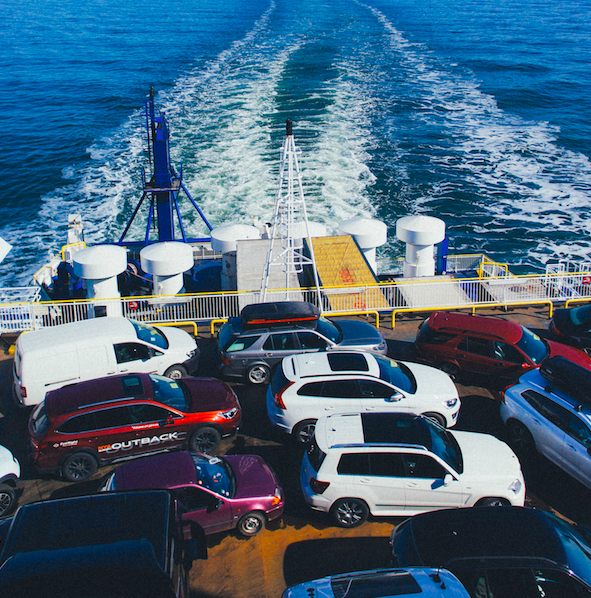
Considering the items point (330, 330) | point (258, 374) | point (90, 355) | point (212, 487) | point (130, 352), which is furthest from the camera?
point (330, 330)

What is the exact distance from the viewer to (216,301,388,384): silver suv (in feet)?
41.2

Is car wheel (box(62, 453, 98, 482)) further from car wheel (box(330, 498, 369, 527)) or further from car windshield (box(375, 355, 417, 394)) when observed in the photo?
car windshield (box(375, 355, 417, 394))

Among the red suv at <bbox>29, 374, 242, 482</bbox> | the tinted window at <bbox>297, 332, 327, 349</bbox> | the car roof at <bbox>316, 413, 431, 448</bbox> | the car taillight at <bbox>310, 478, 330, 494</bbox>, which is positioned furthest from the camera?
the tinted window at <bbox>297, 332, 327, 349</bbox>

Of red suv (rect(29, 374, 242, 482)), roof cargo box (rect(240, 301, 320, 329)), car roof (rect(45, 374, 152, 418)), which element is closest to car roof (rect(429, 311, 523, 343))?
roof cargo box (rect(240, 301, 320, 329))

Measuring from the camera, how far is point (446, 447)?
8922mm

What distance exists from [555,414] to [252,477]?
18.0 ft

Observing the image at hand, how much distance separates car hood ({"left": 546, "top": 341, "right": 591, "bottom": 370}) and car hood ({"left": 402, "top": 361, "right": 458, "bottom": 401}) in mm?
2842

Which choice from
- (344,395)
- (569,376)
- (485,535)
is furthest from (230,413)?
(569,376)

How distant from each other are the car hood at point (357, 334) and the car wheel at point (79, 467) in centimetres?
574

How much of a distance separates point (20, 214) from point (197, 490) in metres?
32.8

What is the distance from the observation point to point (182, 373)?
1263 cm

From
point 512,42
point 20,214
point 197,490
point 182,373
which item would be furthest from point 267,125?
point 512,42

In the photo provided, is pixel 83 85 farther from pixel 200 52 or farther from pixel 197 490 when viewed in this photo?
pixel 197 490

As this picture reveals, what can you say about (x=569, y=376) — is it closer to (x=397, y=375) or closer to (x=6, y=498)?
(x=397, y=375)
